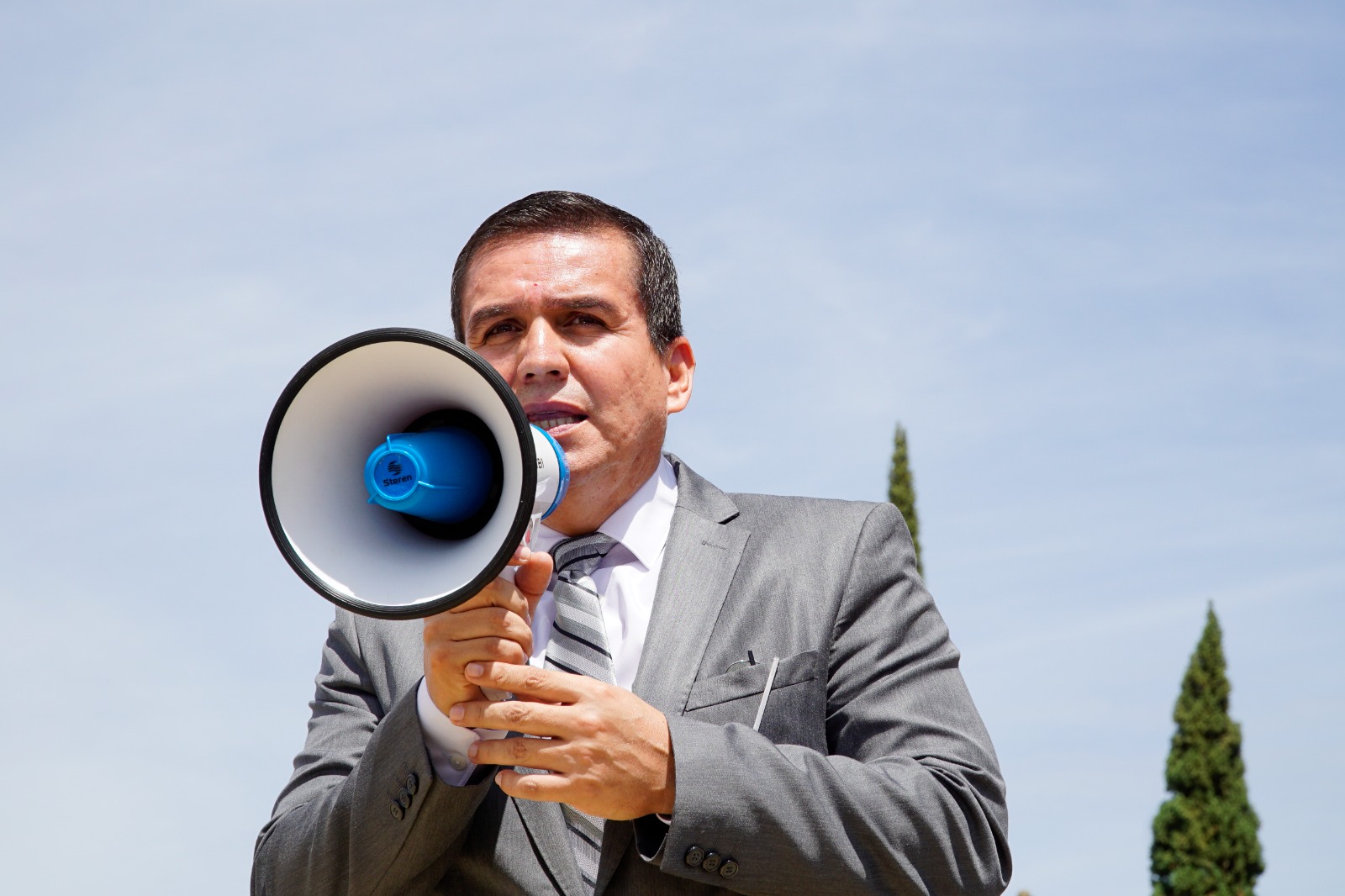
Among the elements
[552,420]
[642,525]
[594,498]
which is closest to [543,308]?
[552,420]

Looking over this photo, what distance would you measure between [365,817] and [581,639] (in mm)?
713

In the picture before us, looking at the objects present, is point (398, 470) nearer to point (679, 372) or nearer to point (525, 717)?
point (525, 717)

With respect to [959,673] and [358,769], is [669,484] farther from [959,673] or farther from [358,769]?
[358,769]

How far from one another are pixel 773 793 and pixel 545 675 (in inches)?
23.1

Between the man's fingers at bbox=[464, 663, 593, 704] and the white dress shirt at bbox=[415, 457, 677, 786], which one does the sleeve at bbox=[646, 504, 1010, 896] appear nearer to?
the man's fingers at bbox=[464, 663, 593, 704]

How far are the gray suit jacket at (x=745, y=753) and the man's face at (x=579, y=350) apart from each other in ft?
0.77

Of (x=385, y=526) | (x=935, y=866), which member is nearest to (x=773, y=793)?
(x=935, y=866)

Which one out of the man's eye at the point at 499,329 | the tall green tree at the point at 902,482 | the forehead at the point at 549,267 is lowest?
the man's eye at the point at 499,329

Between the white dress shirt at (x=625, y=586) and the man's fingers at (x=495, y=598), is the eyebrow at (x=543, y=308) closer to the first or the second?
the white dress shirt at (x=625, y=586)

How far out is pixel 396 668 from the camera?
396 cm

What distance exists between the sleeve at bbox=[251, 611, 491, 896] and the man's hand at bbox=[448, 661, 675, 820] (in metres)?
0.25

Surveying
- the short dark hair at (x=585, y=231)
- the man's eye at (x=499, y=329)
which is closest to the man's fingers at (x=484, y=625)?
the man's eye at (x=499, y=329)

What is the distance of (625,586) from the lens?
4.04 m

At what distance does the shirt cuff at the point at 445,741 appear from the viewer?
3.36 metres
